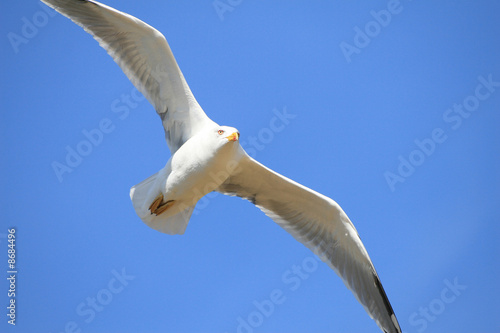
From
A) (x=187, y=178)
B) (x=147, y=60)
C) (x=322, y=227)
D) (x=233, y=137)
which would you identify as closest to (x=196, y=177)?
(x=187, y=178)

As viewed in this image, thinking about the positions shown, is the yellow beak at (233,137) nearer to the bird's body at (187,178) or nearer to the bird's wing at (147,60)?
the bird's body at (187,178)

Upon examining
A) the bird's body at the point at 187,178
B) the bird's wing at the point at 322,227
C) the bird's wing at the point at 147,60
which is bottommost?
the bird's wing at the point at 322,227

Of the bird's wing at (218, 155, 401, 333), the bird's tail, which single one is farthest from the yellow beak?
the bird's tail

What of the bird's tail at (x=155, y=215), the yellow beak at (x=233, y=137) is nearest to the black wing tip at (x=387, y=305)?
the bird's tail at (x=155, y=215)

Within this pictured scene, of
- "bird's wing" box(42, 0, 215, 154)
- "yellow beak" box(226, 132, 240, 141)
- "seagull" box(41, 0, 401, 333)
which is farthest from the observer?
"bird's wing" box(42, 0, 215, 154)

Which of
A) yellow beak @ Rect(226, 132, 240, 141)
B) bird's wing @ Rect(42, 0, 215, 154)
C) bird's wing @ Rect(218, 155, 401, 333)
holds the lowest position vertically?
bird's wing @ Rect(218, 155, 401, 333)

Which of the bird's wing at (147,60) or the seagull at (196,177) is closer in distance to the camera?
the seagull at (196,177)

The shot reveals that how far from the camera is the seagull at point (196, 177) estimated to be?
582cm

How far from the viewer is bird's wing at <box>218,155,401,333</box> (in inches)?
247

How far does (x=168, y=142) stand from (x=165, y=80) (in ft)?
1.98

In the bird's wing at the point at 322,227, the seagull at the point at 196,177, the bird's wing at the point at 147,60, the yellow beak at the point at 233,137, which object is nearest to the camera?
the yellow beak at the point at 233,137

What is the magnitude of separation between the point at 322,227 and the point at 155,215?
5.51 ft

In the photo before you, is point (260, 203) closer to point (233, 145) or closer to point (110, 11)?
point (233, 145)

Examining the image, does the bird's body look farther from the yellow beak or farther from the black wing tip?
the black wing tip
